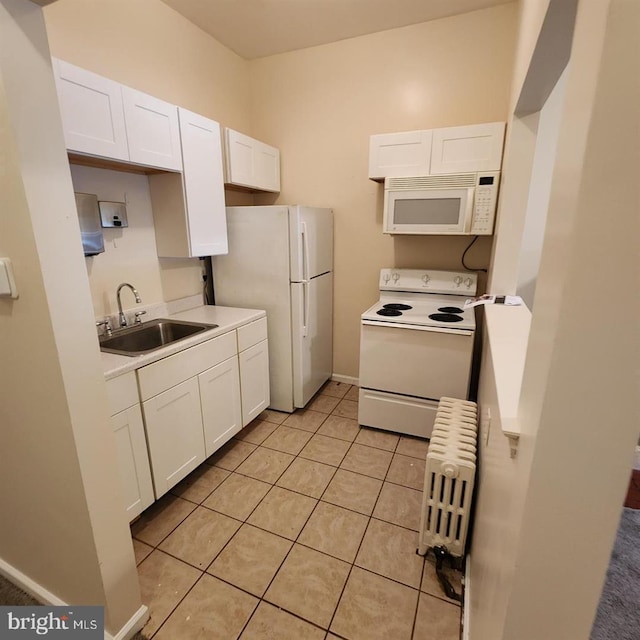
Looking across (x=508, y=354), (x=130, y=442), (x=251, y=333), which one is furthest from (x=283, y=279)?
(x=508, y=354)

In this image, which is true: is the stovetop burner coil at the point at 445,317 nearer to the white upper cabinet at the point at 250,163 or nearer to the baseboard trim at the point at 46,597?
the white upper cabinet at the point at 250,163

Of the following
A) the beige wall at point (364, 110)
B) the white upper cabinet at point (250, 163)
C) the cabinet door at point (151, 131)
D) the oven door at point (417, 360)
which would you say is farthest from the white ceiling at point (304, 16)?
the oven door at point (417, 360)

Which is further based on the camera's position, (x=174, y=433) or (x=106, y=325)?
(x=106, y=325)

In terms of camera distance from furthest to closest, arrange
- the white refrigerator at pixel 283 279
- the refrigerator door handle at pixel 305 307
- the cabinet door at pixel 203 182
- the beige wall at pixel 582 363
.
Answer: the refrigerator door handle at pixel 305 307 < the white refrigerator at pixel 283 279 < the cabinet door at pixel 203 182 < the beige wall at pixel 582 363

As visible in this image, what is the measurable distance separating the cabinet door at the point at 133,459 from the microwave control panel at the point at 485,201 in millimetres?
2325

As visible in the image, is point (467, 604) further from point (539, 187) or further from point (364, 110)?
point (364, 110)

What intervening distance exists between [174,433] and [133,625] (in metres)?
0.77

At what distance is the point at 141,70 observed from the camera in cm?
213

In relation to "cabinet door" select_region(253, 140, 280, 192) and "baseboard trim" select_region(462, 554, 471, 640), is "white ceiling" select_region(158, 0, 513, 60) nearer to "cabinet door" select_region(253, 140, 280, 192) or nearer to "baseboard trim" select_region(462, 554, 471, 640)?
"cabinet door" select_region(253, 140, 280, 192)

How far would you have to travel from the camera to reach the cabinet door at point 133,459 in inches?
61.5

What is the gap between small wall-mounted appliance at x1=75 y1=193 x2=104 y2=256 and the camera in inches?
71.8

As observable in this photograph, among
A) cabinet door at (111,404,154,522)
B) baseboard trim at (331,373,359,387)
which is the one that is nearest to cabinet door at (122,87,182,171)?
cabinet door at (111,404,154,522)

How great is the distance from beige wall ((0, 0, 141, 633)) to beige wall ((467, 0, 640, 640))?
46.1 inches

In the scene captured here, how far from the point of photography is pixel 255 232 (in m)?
2.58
